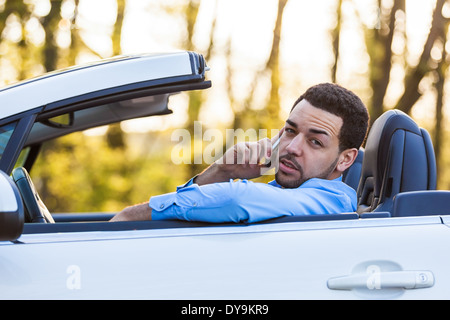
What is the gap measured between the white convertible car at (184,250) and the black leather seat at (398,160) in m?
0.71

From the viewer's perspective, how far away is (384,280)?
2137 millimetres

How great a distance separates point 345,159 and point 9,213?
5.02 feet

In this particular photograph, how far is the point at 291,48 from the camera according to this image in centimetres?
1572

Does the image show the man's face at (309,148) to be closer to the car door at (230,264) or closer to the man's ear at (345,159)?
the man's ear at (345,159)

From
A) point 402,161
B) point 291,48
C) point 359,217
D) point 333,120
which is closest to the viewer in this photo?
point 359,217

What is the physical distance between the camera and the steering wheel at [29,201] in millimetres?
2535

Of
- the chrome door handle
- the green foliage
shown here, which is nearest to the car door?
the chrome door handle

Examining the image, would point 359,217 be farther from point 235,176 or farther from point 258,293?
point 235,176

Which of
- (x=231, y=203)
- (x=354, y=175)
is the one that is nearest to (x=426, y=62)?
(x=354, y=175)

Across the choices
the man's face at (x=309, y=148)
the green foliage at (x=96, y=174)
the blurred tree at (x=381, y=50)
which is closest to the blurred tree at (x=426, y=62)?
the blurred tree at (x=381, y=50)

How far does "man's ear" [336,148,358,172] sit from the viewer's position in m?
2.81

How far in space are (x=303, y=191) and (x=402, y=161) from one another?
75cm

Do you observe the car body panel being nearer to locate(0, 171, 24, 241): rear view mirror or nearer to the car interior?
locate(0, 171, 24, 241): rear view mirror

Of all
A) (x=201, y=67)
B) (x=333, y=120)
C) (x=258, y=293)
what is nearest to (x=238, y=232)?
(x=258, y=293)
